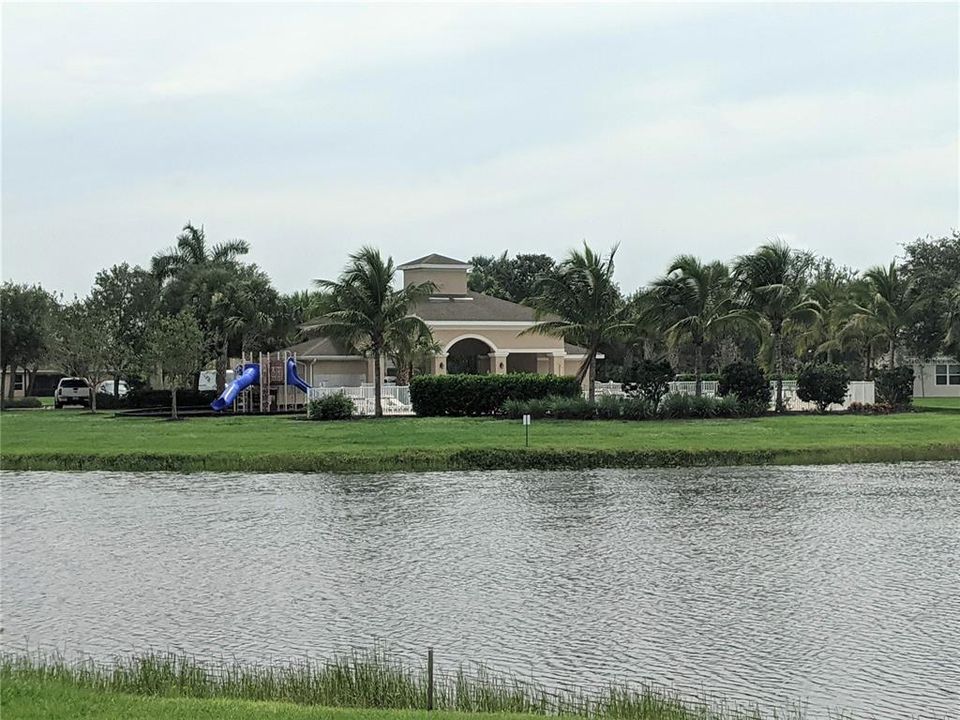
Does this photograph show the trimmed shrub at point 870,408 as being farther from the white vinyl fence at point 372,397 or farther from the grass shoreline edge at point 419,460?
the white vinyl fence at point 372,397

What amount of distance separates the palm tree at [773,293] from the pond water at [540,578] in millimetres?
18361

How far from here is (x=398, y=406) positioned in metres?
46.9

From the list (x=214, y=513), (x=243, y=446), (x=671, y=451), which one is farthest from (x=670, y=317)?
(x=214, y=513)

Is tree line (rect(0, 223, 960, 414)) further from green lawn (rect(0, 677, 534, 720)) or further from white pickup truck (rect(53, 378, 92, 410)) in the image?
green lawn (rect(0, 677, 534, 720))

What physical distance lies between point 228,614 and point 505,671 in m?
4.16

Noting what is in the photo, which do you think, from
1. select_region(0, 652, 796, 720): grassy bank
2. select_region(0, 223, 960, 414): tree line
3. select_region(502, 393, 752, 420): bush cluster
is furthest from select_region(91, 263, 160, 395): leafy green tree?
select_region(0, 652, 796, 720): grassy bank

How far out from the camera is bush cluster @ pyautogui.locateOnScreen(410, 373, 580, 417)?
43812 millimetres

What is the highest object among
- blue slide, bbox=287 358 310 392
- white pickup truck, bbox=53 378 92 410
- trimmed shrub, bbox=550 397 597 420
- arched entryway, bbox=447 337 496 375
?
arched entryway, bbox=447 337 496 375

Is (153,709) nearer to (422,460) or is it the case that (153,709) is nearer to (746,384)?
(422,460)

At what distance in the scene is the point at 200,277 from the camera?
5716 cm

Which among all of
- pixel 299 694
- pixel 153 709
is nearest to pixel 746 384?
pixel 299 694

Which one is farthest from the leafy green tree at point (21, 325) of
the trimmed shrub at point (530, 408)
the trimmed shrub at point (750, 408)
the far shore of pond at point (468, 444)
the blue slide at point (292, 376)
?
the trimmed shrub at point (750, 408)

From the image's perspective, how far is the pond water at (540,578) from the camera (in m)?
12.6

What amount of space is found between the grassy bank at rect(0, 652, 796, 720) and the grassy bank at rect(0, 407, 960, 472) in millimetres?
18041
